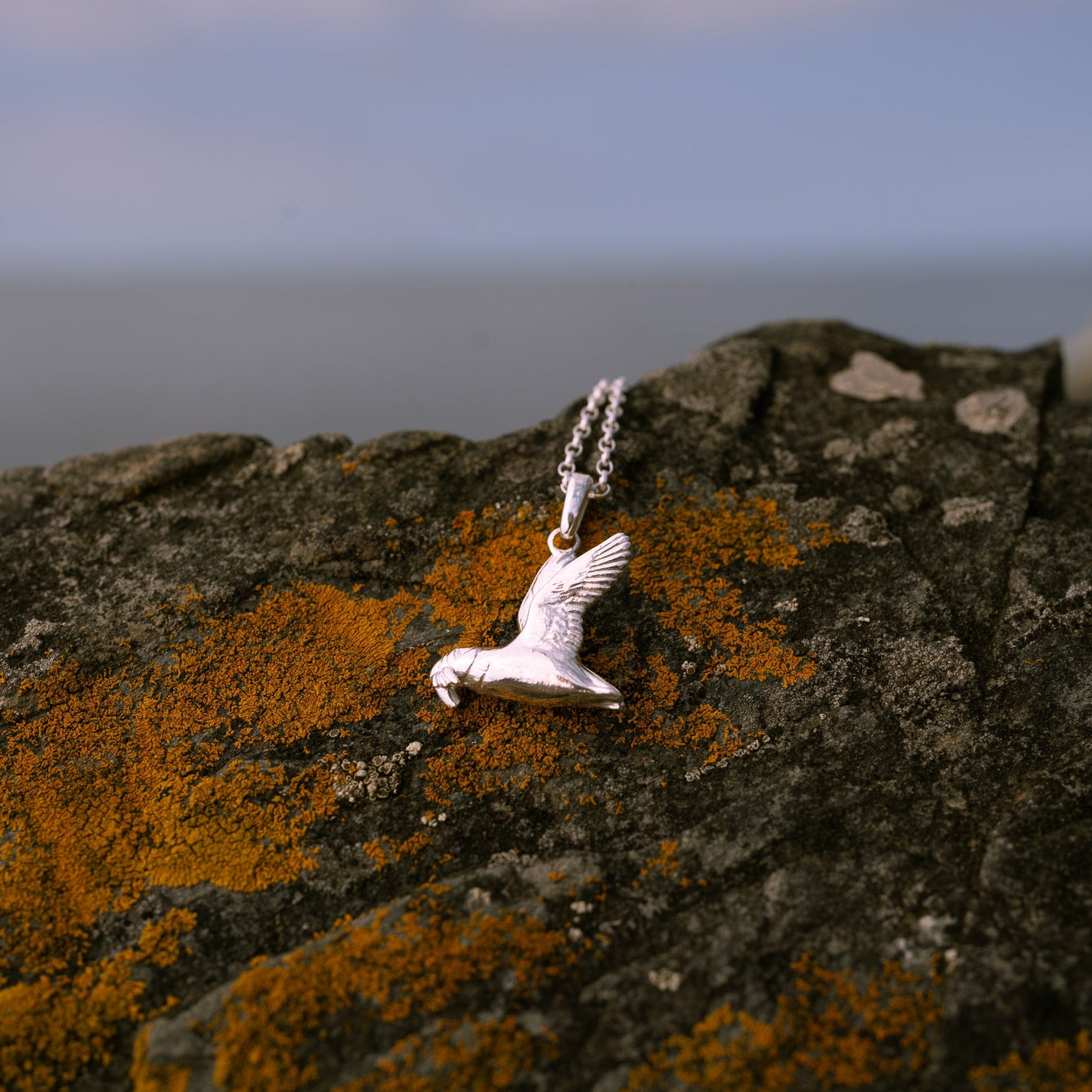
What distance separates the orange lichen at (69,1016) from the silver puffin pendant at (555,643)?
870mm

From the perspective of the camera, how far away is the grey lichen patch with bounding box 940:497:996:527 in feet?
9.39

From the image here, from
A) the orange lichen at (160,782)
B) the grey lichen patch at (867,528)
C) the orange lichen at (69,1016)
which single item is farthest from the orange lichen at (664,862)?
the grey lichen patch at (867,528)

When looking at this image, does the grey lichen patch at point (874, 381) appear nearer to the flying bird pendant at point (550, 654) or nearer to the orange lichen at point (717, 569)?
the orange lichen at point (717, 569)

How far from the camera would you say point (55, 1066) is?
70.0 inches

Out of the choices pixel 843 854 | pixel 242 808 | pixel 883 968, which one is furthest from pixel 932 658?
pixel 242 808

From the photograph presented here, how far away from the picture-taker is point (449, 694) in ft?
7.81

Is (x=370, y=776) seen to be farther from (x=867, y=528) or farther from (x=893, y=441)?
(x=893, y=441)

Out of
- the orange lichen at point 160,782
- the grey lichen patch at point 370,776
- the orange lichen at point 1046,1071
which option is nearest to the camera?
the orange lichen at point 1046,1071

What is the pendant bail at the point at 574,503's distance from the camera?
9.19 feet

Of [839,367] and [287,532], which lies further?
[839,367]

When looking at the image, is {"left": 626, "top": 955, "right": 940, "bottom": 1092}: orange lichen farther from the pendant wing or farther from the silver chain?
the silver chain

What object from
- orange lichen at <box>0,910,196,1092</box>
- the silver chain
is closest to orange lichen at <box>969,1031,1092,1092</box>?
orange lichen at <box>0,910,196,1092</box>

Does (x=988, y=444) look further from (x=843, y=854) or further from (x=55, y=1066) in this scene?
(x=55, y=1066)

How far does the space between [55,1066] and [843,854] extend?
5.21ft
